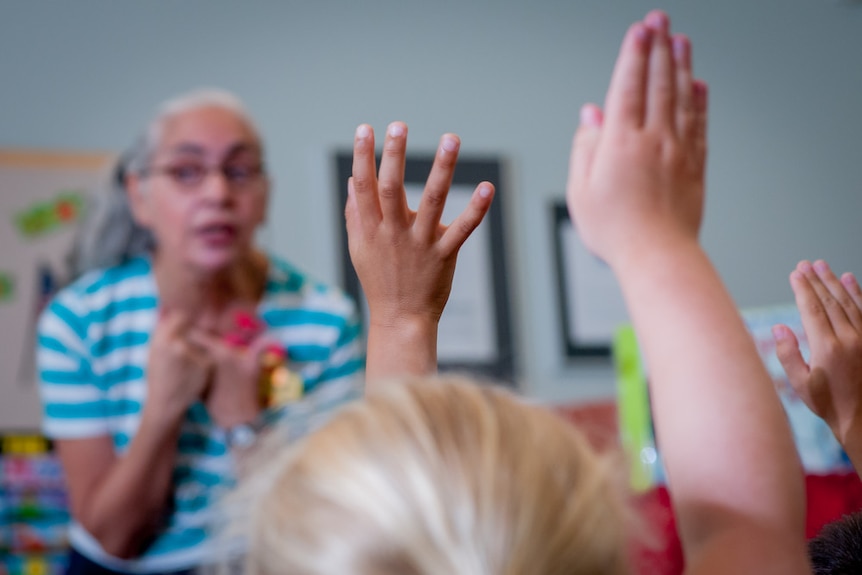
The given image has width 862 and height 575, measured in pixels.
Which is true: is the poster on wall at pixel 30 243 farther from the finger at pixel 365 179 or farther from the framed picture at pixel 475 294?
the finger at pixel 365 179

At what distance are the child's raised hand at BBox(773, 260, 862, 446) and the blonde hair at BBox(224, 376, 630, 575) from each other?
1.06 feet

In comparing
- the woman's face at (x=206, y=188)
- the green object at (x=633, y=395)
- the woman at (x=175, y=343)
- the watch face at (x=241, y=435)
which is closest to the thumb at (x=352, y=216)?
the woman at (x=175, y=343)

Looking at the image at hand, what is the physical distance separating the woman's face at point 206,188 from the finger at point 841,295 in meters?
0.94

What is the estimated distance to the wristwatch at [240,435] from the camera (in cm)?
138

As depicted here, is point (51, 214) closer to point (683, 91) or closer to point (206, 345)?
point (206, 345)

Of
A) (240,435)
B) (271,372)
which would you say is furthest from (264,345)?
(240,435)

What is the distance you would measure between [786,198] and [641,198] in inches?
94.6

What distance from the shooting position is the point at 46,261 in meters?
2.25

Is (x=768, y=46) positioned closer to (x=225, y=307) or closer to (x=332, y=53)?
(x=332, y=53)

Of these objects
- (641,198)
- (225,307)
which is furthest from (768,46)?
(641,198)

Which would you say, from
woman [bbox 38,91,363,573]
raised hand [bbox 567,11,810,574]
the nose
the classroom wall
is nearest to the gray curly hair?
woman [bbox 38,91,363,573]

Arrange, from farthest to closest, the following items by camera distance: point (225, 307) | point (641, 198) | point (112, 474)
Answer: point (225, 307) < point (112, 474) < point (641, 198)

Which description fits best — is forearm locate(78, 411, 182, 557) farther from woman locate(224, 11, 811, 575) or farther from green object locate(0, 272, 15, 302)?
green object locate(0, 272, 15, 302)

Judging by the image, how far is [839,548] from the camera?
63cm
